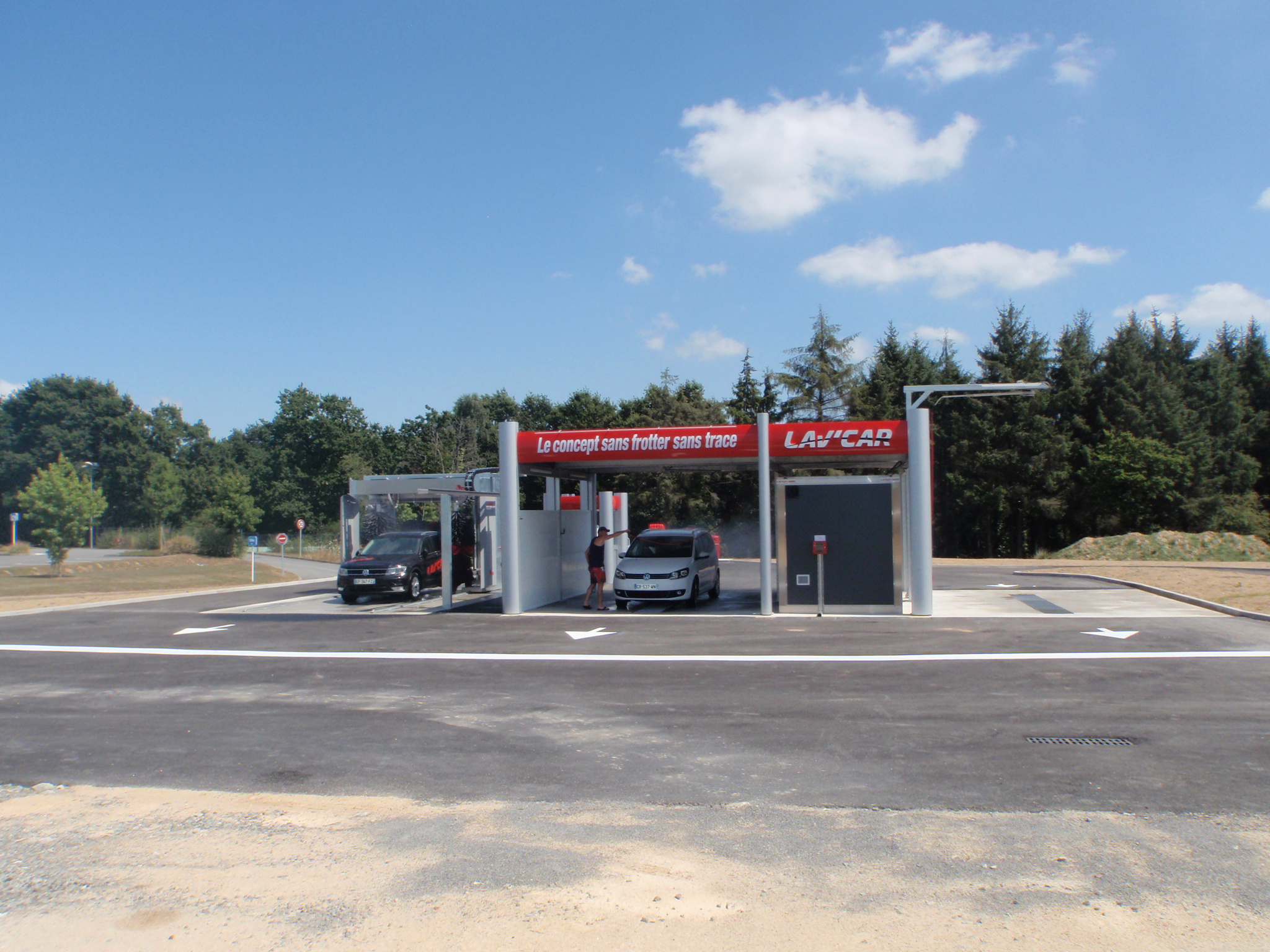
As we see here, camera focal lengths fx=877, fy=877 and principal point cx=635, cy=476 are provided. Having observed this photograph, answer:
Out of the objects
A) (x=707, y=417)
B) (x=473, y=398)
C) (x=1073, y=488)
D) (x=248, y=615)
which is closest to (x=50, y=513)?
(x=248, y=615)

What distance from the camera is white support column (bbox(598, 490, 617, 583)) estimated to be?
24547 millimetres

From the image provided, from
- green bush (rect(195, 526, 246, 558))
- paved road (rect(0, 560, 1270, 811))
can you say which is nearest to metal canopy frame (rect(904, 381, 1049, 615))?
Result: paved road (rect(0, 560, 1270, 811))

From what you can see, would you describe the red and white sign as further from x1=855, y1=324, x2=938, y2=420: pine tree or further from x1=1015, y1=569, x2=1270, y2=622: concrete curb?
x1=855, y1=324, x2=938, y2=420: pine tree

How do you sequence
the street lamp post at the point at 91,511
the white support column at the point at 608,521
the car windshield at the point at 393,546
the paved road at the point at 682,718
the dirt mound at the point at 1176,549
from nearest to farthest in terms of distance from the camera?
the paved road at the point at 682,718, the car windshield at the point at 393,546, the white support column at the point at 608,521, the dirt mound at the point at 1176,549, the street lamp post at the point at 91,511

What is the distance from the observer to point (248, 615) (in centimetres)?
1902

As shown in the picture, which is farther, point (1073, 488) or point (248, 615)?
point (1073, 488)

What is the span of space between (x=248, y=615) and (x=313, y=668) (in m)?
8.46

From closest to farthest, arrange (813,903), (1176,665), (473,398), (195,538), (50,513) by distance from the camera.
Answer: (813,903), (1176,665), (50,513), (195,538), (473,398)

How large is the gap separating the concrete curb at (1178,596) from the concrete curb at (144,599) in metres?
24.4

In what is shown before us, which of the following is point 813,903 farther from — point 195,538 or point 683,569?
point 195,538

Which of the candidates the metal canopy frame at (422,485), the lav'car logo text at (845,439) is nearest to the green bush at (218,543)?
the metal canopy frame at (422,485)

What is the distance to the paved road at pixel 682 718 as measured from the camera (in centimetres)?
632

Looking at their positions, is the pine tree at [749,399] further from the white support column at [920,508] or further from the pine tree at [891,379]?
the white support column at [920,508]

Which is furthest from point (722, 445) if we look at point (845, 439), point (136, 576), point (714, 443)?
point (136, 576)
